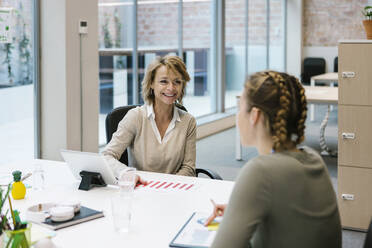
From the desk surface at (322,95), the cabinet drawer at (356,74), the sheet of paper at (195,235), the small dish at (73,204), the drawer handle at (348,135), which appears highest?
the cabinet drawer at (356,74)

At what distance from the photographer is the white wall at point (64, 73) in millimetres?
4473

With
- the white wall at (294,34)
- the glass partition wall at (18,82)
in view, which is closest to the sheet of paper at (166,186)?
the glass partition wall at (18,82)

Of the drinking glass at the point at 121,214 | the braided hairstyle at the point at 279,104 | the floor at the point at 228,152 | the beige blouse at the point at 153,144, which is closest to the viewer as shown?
the braided hairstyle at the point at 279,104

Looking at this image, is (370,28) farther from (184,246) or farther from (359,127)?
(184,246)

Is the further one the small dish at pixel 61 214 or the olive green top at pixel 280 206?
the small dish at pixel 61 214

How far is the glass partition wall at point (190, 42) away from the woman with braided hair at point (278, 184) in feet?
5.97

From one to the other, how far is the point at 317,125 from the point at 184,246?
7285 mm

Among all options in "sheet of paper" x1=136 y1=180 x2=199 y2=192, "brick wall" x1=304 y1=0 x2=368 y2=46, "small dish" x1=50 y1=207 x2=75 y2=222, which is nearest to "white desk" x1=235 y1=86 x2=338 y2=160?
"sheet of paper" x1=136 y1=180 x2=199 y2=192

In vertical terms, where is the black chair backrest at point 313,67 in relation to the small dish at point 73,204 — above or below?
above

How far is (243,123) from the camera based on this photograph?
1630mm

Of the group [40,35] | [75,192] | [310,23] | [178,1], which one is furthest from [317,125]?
[75,192]

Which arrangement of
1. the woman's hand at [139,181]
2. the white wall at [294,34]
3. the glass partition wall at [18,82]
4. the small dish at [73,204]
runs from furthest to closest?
the white wall at [294,34] < the glass partition wall at [18,82] < the woman's hand at [139,181] < the small dish at [73,204]

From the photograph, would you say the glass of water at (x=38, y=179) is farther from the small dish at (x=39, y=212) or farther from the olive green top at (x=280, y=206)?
the olive green top at (x=280, y=206)

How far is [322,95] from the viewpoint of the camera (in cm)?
582
